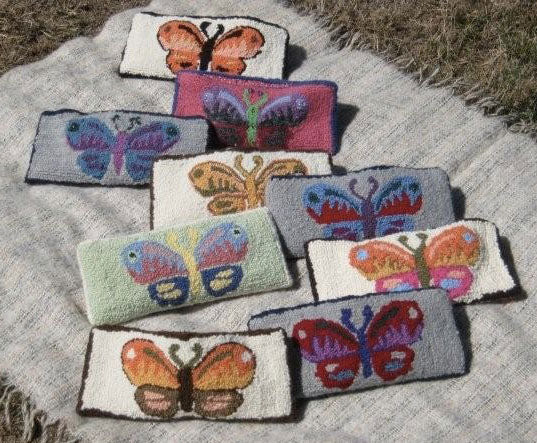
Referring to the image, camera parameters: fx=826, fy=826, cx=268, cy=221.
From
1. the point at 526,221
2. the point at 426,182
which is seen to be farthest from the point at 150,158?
the point at 526,221

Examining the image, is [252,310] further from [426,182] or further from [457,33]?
[457,33]

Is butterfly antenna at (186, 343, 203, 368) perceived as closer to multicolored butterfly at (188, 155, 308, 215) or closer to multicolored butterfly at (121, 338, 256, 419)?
multicolored butterfly at (121, 338, 256, 419)

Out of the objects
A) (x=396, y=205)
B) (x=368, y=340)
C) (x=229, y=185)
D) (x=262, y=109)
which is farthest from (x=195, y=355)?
(x=262, y=109)

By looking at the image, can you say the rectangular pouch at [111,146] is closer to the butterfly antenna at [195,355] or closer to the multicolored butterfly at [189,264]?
the multicolored butterfly at [189,264]

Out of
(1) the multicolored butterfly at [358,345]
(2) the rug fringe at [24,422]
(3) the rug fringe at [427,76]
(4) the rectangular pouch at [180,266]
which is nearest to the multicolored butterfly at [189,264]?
(4) the rectangular pouch at [180,266]

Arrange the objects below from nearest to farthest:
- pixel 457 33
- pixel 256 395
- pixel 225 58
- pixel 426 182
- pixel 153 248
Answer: pixel 256 395
pixel 153 248
pixel 426 182
pixel 225 58
pixel 457 33

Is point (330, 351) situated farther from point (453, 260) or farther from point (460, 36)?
point (460, 36)

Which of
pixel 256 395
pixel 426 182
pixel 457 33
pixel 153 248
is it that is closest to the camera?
pixel 256 395

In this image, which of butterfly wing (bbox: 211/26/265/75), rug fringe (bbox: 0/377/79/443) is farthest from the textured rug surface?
butterfly wing (bbox: 211/26/265/75)
